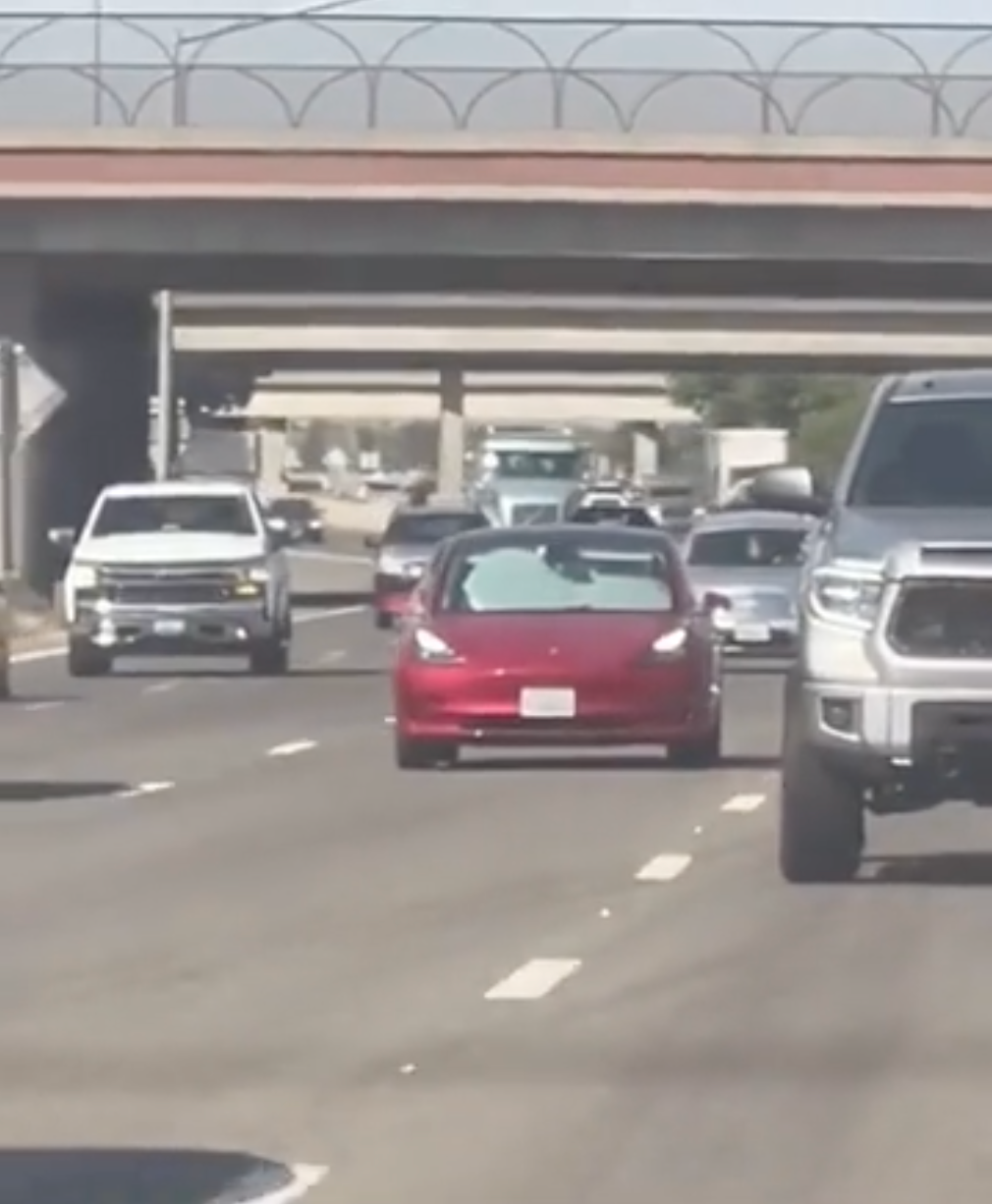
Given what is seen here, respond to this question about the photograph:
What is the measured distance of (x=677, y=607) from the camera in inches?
1028

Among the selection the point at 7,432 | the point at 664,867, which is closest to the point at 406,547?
the point at 7,432

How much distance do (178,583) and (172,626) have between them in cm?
44

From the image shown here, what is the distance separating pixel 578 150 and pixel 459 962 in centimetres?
3927

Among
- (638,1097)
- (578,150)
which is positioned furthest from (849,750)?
(578,150)

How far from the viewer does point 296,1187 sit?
34.3ft

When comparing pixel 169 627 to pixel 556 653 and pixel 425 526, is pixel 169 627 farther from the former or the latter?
pixel 425 526

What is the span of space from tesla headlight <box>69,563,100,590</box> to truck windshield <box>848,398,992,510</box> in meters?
21.6

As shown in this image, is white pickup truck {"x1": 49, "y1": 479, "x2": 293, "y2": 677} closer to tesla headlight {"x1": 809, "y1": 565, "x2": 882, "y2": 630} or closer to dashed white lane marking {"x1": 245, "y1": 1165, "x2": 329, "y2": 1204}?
tesla headlight {"x1": 809, "y1": 565, "x2": 882, "y2": 630}

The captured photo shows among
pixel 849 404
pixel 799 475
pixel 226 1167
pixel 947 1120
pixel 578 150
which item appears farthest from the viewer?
pixel 849 404

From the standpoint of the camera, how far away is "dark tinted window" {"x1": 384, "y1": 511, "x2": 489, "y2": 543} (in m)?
62.3

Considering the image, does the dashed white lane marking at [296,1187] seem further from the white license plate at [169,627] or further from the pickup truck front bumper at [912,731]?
the white license plate at [169,627]

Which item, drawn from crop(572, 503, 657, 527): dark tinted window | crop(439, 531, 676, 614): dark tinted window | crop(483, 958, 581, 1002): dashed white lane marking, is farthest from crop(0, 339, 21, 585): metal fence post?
crop(483, 958, 581, 1002): dashed white lane marking

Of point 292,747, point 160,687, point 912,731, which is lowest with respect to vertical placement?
point 160,687

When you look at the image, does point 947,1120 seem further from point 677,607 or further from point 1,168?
point 1,168
